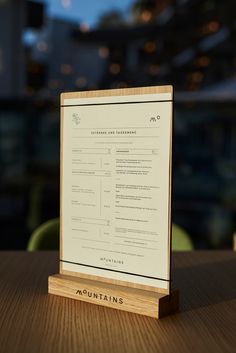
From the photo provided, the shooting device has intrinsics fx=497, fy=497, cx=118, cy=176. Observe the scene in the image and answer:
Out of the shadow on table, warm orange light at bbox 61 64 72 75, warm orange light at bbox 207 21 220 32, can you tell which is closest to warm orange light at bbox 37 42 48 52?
warm orange light at bbox 61 64 72 75

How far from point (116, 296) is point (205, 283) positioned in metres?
0.29

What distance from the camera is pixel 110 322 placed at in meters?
0.88

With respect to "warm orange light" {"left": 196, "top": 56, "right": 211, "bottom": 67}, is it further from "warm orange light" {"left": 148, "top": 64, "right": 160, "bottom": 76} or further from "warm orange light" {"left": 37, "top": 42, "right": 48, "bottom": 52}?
"warm orange light" {"left": 37, "top": 42, "right": 48, "bottom": 52}

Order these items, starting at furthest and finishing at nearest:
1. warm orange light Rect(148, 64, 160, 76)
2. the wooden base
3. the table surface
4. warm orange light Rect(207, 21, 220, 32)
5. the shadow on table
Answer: warm orange light Rect(148, 64, 160, 76)
warm orange light Rect(207, 21, 220, 32)
the shadow on table
the wooden base
the table surface

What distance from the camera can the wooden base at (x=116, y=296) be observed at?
35.5 inches

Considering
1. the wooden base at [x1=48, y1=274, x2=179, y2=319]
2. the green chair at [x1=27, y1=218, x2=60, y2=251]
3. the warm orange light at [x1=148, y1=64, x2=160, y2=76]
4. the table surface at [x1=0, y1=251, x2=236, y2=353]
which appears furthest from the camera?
the warm orange light at [x1=148, y1=64, x2=160, y2=76]

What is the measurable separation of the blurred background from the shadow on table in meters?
3.60

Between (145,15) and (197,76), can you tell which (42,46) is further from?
(197,76)

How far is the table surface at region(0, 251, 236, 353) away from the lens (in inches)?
30.7

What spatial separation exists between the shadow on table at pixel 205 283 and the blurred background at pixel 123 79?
3.60 meters

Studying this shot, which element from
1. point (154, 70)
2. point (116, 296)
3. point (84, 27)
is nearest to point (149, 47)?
point (154, 70)

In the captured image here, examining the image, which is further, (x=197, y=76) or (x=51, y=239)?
(x=197, y=76)

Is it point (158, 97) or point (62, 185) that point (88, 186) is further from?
point (158, 97)

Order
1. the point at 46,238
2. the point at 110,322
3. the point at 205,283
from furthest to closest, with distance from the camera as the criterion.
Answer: the point at 46,238 → the point at 205,283 → the point at 110,322
